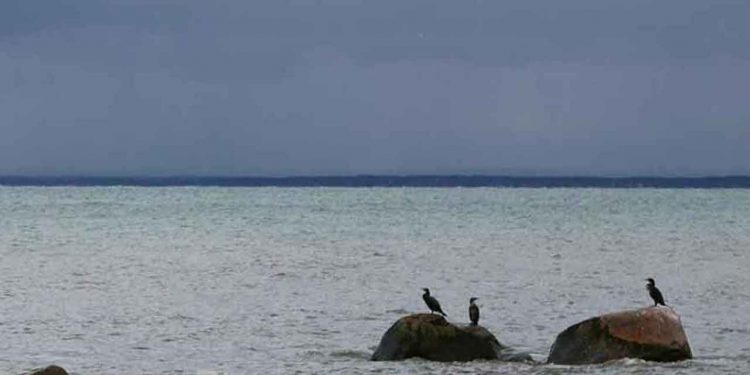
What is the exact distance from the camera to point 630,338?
25.3 metres

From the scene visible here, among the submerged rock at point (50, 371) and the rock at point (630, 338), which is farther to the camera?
the rock at point (630, 338)

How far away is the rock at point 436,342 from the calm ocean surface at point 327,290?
0.35 meters

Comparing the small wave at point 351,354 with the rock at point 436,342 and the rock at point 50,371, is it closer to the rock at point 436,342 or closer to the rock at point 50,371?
the rock at point 436,342

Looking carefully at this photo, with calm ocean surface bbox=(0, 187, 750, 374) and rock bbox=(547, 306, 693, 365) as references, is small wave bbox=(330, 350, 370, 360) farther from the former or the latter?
rock bbox=(547, 306, 693, 365)

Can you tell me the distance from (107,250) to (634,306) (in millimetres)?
33694

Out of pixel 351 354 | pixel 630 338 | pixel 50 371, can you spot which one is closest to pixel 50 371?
pixel 50 371

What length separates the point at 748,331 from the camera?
103 feet

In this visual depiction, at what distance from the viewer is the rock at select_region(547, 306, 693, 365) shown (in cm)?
2528

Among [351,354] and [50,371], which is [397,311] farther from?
[50,371]

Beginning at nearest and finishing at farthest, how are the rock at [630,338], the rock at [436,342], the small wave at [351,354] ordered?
the rock at [630,338]
the rock at [436,342]
the small wave at [351,354]

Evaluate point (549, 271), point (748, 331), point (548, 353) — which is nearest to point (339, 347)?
point (548, 353)

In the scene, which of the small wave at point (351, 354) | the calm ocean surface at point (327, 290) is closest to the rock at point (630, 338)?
the calm ocean surface at point (327, 290)

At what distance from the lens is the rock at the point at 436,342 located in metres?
26.1

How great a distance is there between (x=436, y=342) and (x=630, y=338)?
3.47 metres
